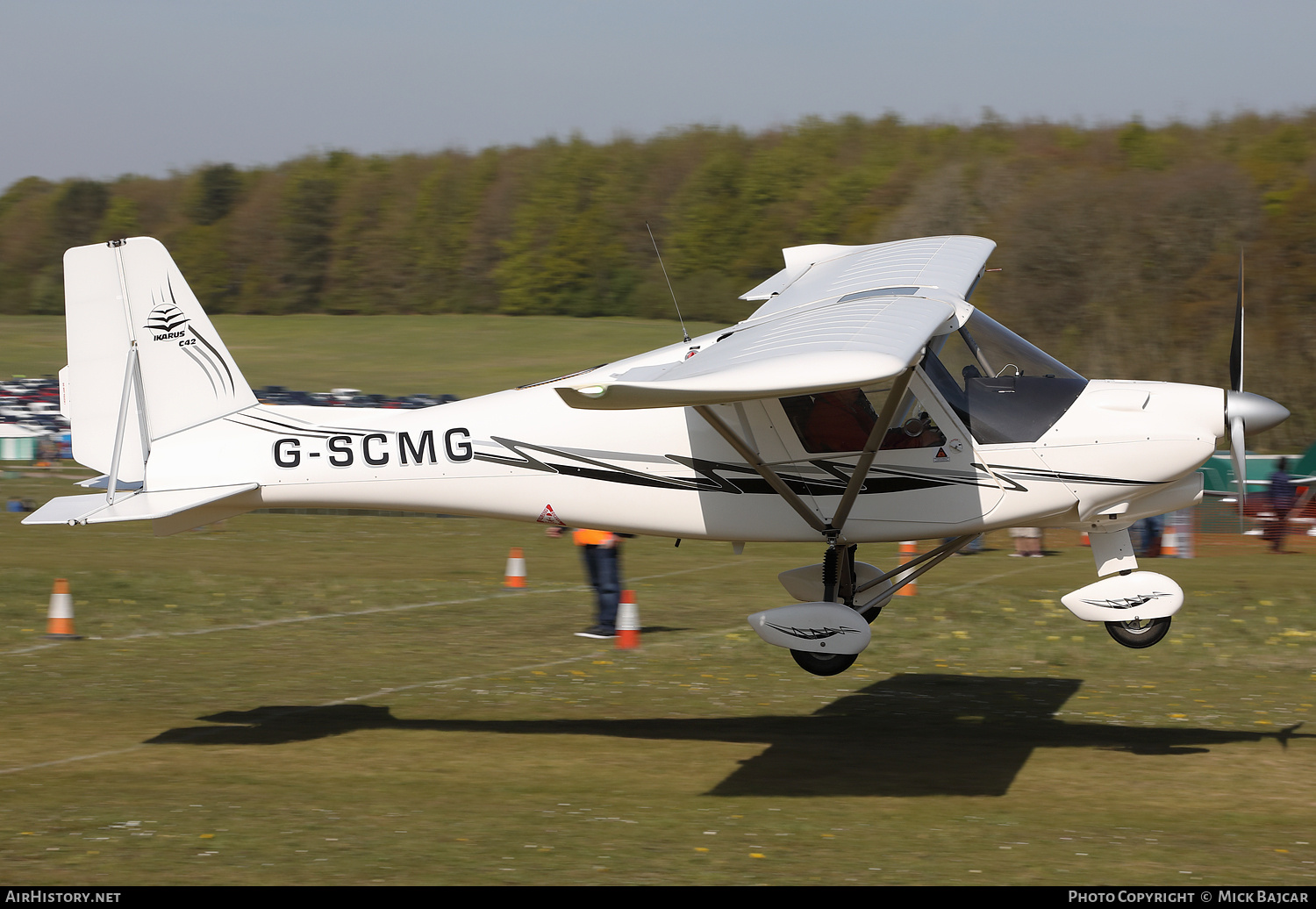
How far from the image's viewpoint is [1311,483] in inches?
835

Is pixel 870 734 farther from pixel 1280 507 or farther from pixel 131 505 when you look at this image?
pixel 1280 507

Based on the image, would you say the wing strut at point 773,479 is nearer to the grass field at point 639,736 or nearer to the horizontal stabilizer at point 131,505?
the grass field at point 639,736

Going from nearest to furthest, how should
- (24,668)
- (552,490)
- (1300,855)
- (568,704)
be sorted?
(1300,855)
(552,490)
(568,704)
(24,668)

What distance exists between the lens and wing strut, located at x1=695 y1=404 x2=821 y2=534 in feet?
28.8

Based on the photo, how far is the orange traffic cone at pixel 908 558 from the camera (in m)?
15.2

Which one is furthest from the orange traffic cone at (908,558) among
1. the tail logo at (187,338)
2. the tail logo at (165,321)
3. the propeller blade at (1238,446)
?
the tail logo at (165,321)

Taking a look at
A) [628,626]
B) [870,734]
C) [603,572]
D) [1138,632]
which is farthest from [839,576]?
[603,572]

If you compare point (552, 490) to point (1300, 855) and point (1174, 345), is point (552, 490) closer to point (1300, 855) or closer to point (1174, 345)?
point (1300, 855)

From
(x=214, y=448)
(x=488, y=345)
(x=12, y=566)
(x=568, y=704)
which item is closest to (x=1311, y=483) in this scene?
(x=568, y=704)

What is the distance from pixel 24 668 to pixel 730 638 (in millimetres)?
6659

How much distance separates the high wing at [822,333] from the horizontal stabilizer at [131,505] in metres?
2.83

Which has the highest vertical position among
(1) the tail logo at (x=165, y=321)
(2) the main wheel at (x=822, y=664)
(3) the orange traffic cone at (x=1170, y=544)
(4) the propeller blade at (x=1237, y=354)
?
(1) the tail logo at (x=165, y=321)

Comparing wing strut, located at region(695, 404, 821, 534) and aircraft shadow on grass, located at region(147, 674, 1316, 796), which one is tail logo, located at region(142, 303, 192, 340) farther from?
wing strut, located at region(695, 404, 821, 534)

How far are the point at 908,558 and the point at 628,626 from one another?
608 centimetres
